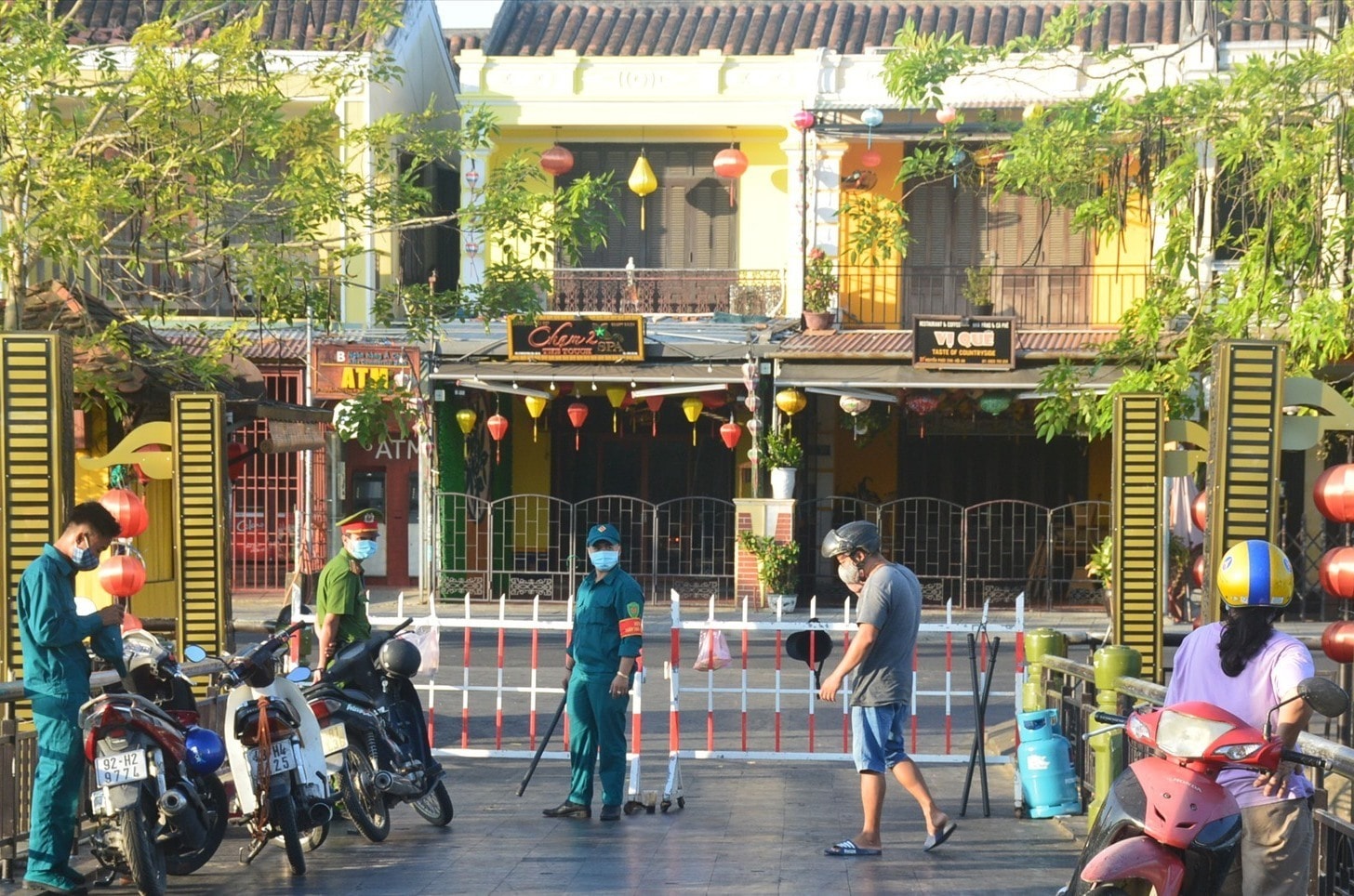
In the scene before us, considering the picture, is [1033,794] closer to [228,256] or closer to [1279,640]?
[1279,640]

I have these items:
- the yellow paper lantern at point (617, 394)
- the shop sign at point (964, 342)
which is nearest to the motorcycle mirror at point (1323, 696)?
the shop sign at point (964, 342)

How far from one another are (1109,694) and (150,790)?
14.7 feet

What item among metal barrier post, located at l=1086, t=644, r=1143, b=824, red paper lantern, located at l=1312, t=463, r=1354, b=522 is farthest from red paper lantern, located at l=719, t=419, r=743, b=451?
metal barrier post, located at l=1086, t=644, r=1143, b=824

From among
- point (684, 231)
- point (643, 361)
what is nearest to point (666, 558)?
point (643, 361)

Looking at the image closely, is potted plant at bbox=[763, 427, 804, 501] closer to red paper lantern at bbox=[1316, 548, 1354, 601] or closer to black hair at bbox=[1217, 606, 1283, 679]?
red paper lantern at bbox=[1316, 548, 1354, 601]

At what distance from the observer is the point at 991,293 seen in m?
24.7

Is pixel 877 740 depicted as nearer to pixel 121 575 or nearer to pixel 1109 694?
pixel 1109 694

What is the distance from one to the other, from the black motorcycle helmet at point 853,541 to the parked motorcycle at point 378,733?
7.63 ft

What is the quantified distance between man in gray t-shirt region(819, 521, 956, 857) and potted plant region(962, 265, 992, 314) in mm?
15748

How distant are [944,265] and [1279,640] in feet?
65.2

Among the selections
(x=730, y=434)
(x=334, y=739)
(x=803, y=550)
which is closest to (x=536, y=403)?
(x=730, y=434)

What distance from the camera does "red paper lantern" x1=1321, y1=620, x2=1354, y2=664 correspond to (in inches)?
389

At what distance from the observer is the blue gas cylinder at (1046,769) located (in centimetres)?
938

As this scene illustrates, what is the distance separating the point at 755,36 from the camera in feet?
87.6
